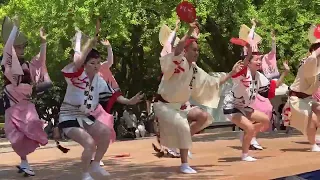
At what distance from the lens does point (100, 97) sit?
6.83 m

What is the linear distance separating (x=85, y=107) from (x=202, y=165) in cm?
212

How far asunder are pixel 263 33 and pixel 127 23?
336 centimetres

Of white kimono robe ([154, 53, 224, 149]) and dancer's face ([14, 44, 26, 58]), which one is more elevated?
dancer's face ([14, 44, 26, 58])

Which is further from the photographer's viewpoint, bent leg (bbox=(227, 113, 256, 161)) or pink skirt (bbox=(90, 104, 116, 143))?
bent leg (bbox=(227, 113, 256, 161))

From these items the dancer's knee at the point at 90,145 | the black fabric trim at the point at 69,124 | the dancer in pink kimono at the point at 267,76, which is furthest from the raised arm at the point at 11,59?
the dancer in pink kimono at the point at 267,76

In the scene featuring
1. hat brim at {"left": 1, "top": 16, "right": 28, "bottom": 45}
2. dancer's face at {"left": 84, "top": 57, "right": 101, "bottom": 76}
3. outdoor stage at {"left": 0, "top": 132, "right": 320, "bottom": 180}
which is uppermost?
hat brim at {"left": 1, "top": 16, "right": 28, "bottom": 45}

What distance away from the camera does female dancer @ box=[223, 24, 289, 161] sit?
26.1 feet

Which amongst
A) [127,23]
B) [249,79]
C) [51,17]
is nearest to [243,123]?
[249,79]

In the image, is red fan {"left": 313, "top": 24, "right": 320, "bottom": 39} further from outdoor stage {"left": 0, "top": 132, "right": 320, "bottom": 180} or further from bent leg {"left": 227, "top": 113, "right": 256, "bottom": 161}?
bent leg {"left": 227, "top": 113, "right": 256, "bottom": 161}

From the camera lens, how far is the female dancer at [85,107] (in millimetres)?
6227

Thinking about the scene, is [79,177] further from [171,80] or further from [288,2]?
[288,2]

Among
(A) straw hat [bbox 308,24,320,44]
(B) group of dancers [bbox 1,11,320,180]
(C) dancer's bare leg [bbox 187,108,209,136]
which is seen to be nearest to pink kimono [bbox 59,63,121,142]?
(B) group of dancers [bbox 1,11,320,180]

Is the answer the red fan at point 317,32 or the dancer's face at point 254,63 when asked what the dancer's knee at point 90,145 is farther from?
the red fan at point 317,32

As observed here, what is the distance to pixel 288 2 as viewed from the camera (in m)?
13.6
